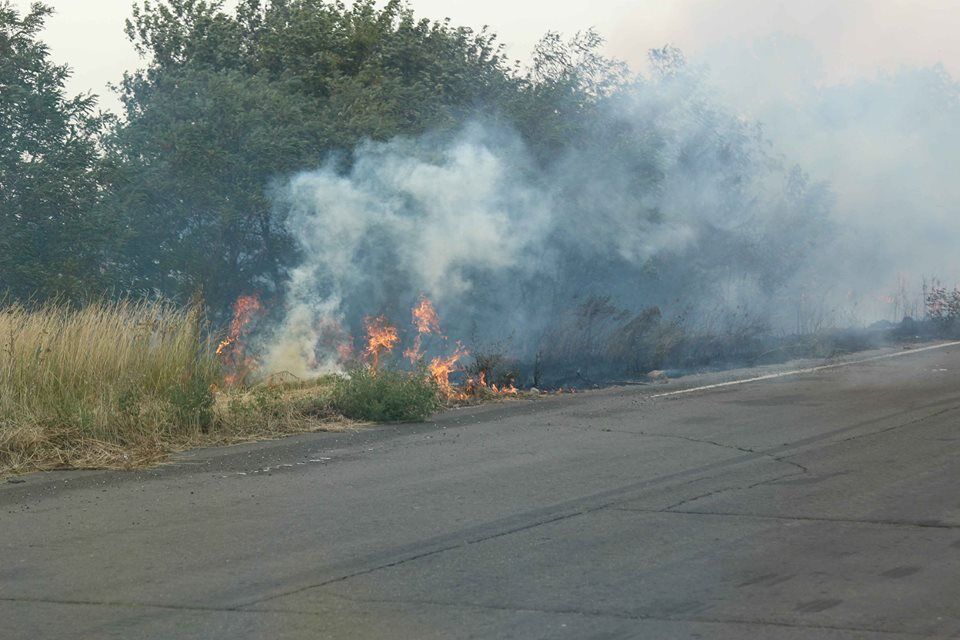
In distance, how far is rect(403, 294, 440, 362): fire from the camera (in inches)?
710

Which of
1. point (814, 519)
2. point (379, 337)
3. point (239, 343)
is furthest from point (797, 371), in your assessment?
point (814, 519)

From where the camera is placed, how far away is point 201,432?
12.4 m

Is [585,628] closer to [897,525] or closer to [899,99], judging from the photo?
[897,525]

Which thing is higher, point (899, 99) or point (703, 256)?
point (899, 99)

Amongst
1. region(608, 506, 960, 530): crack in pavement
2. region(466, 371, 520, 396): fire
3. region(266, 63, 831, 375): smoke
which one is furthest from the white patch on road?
region(608, 506, 960, 530): crack in pavement

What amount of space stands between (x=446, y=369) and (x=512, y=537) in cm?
902

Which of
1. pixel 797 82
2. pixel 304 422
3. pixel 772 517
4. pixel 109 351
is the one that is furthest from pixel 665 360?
pixel 772 517

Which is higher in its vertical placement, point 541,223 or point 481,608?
point 541,223

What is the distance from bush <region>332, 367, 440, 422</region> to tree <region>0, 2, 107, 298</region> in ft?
19.3

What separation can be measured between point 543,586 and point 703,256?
18503mm

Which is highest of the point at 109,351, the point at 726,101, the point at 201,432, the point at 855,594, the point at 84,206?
the point at 726,101

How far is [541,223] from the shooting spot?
19906 mm

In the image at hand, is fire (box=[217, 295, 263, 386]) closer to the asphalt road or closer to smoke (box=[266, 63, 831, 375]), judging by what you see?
smoke (box=[266, 63, 831, 375])

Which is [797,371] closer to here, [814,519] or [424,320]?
[424,320]
